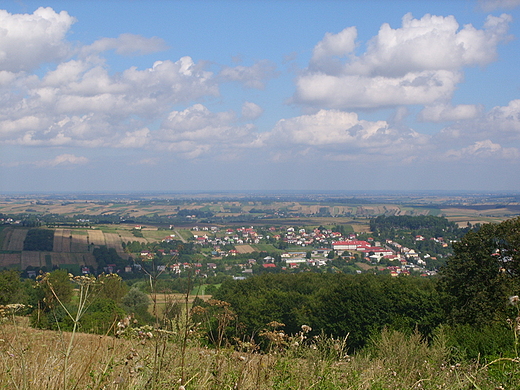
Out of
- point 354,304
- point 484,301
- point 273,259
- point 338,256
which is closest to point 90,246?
point 273,259

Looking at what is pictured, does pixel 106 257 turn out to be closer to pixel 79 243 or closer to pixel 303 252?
pixel 79 243

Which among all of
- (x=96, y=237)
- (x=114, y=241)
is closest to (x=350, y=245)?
(x=114, y=241)

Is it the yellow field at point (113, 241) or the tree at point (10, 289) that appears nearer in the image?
the tree at point (10, 289)

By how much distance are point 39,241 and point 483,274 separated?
66.7 metres

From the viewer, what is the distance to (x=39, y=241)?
7000cm

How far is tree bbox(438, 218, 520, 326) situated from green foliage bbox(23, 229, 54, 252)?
203ft

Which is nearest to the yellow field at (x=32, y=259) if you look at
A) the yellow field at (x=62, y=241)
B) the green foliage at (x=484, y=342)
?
the yellow field at (x=62, y=241)

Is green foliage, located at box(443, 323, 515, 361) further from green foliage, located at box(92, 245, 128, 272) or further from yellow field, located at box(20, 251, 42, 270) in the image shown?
yellow field, located at box(20, 251, 42, 270)

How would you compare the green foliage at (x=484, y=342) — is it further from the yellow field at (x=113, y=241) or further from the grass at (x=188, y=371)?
the yellow field at (x=113, y=241)

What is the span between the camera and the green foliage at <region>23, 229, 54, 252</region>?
68.3 meters

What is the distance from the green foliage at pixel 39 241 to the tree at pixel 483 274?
61.7m

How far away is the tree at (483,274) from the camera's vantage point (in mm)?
19844

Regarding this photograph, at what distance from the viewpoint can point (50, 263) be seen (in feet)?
198

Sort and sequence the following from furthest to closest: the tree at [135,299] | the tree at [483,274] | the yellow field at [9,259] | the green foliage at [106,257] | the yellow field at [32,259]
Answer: the green foliage at [106,257]
the yellow field at [32,259]
the yellow field at [9,259]
the tree at [135,299]
the tree at [483,274]
